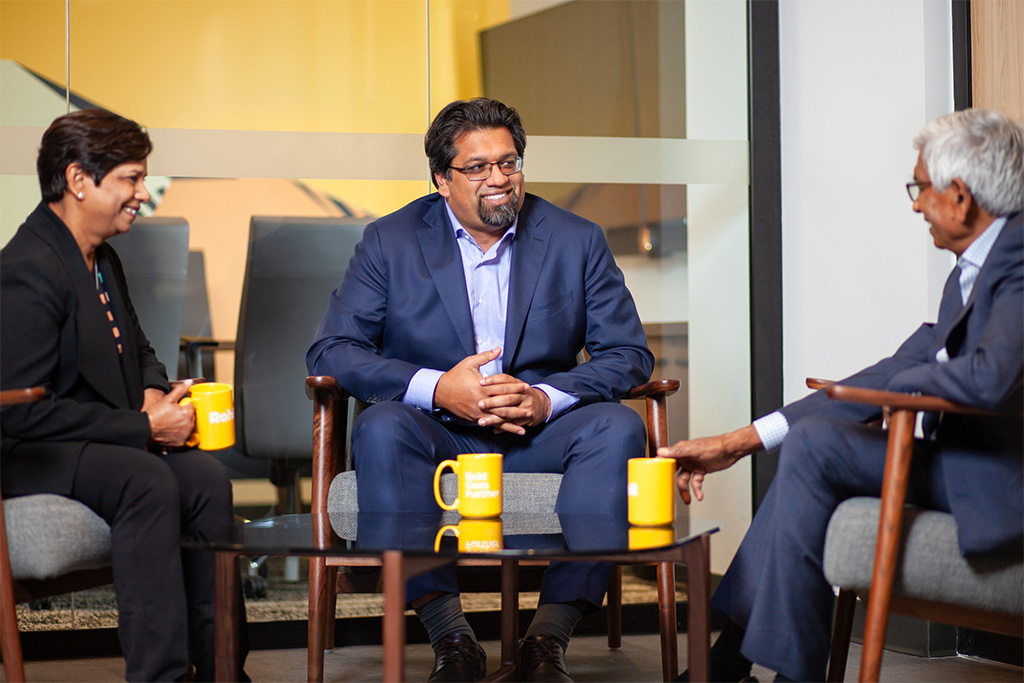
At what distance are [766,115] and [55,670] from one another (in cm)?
268

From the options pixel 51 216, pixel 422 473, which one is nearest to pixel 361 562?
pixel 422 473

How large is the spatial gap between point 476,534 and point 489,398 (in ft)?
2.05

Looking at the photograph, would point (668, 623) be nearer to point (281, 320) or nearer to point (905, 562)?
point (905, 562)

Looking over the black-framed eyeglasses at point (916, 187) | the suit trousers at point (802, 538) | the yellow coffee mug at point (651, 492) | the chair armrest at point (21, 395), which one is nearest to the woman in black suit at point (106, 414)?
the chair armrest at point (21, 395)

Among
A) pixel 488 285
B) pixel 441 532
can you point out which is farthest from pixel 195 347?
pixel 441 532

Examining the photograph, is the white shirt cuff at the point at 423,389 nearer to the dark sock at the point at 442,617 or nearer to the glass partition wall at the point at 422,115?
the dark sock at the point at 442,617

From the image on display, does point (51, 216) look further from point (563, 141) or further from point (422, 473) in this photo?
point (563, 141)

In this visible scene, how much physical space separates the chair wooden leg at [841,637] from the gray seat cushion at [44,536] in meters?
1.49

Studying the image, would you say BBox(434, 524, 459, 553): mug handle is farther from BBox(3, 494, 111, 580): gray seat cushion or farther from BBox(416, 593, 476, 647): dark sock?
BBox(3, 494, 111, 580): gray seat cushion

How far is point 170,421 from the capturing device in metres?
2.10

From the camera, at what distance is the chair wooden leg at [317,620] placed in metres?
2.30

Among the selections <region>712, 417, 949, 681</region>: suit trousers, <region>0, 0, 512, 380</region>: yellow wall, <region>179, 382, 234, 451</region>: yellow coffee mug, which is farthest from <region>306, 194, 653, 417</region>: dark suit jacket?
<region>712, 417, 949, 681</region>: suit trousers

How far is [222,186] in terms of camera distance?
9.80 feet

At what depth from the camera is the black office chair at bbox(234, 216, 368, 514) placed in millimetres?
3037
